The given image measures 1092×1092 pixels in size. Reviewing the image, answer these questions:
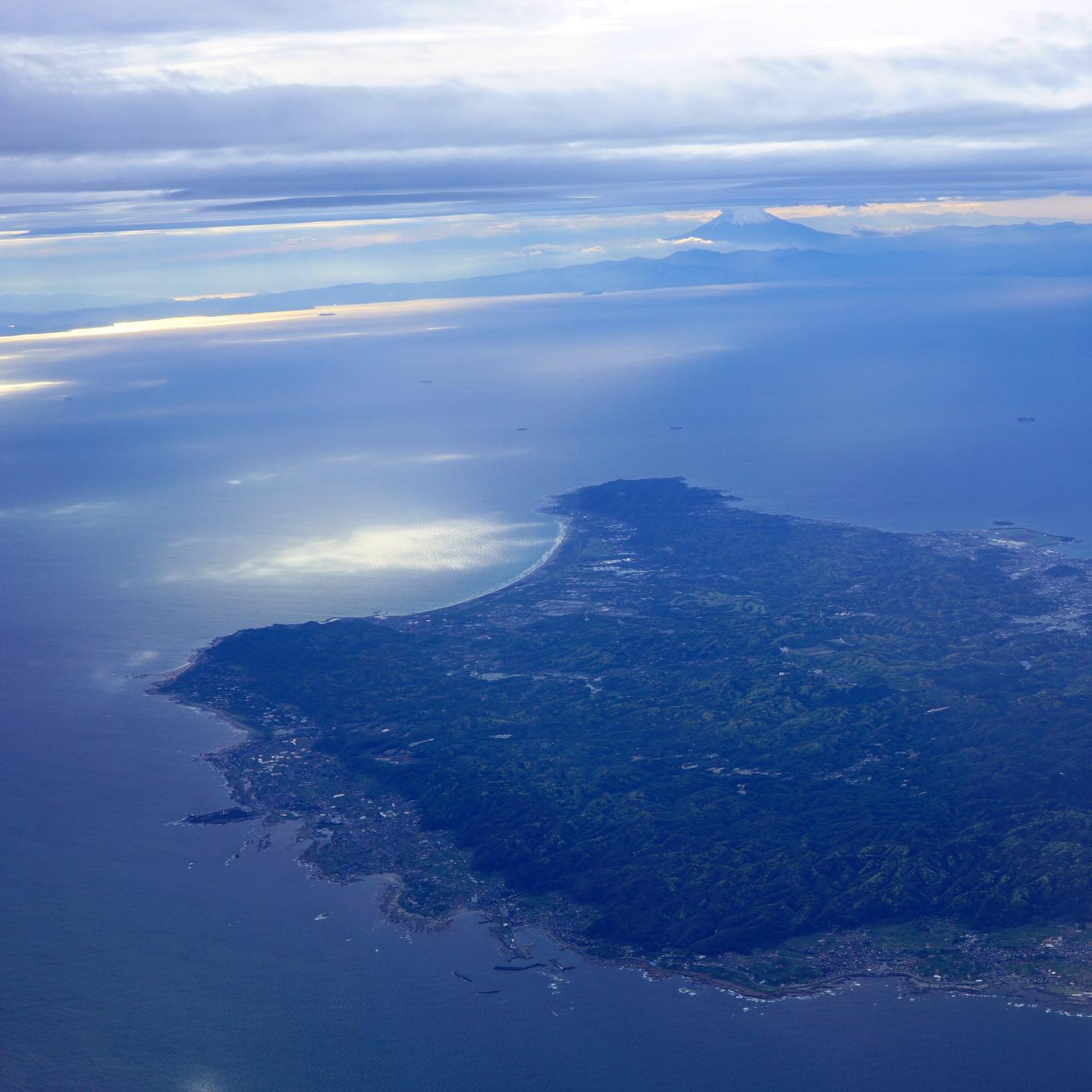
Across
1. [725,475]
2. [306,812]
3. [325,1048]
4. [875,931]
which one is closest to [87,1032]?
[325,1048]

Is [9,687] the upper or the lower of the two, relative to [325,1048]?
upper

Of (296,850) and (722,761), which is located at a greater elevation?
(722,761)

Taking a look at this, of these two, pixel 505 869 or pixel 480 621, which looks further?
pixel 480 621

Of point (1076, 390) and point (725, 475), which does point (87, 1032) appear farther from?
point (1076, 390)

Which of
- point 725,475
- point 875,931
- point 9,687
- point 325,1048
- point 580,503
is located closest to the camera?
point 325,1048

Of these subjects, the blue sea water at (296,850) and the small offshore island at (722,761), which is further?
the small offshore island at (722,761)

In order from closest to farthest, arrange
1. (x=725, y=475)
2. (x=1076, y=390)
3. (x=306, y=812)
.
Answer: (x=306, y=812), (x=725, y=475), (x=1076, y=390)

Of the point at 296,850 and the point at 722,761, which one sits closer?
the point at 296,850
